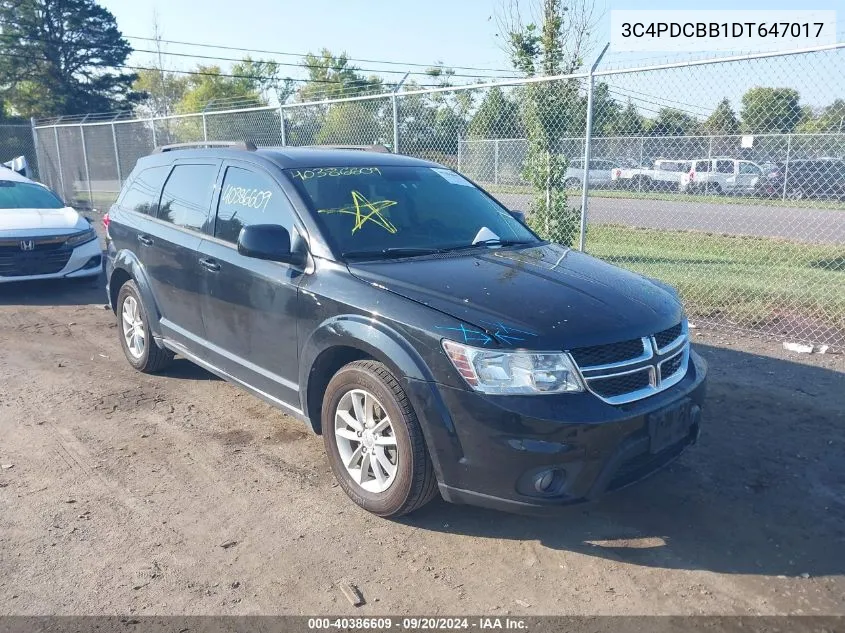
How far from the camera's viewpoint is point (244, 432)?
15.5 ft

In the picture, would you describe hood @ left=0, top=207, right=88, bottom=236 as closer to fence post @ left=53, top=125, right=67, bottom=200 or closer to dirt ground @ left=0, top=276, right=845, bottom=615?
dirt ground @ left=0, top=276, right=845, bottom=615

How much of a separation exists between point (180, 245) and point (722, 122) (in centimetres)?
732

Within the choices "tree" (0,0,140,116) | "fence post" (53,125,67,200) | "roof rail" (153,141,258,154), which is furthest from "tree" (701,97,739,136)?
"tree" (0,0,140,116)

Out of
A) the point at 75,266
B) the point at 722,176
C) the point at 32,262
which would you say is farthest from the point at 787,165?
the point at 32,262

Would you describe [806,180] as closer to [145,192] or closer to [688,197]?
[688,197]

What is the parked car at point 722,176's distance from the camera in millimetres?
10930

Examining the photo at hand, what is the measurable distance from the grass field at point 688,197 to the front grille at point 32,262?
6.43 m

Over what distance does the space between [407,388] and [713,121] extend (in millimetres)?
7364

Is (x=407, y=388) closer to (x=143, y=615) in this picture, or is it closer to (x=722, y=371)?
(x=143, y=615)

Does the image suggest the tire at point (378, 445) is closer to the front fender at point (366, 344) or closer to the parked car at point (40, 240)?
the front fender at point (366, 344)

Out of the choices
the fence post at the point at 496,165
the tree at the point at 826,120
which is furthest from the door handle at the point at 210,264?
the fence post at the point at 496,165

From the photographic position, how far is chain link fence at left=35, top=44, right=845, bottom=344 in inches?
311

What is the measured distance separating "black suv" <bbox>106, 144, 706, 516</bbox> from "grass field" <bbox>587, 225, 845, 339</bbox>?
3855 millimetres

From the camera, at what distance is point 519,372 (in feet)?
10.1
